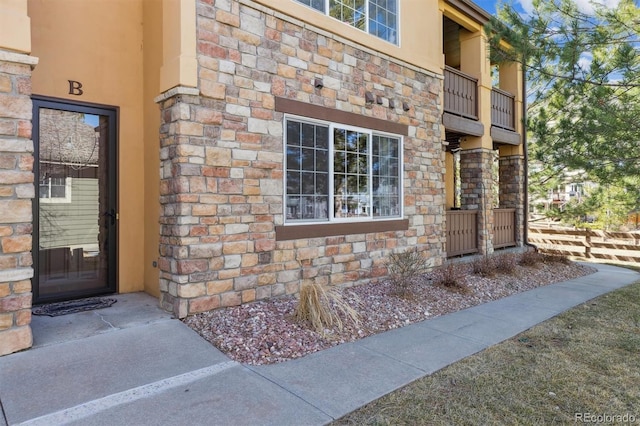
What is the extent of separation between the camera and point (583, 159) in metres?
7.85

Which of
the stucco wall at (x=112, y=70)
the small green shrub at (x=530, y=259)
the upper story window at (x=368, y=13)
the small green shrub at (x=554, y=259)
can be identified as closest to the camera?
the stucco wall at (x=112, y=70)

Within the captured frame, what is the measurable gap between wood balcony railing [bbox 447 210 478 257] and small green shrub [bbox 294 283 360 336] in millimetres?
5191

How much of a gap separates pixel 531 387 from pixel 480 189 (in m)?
7.55

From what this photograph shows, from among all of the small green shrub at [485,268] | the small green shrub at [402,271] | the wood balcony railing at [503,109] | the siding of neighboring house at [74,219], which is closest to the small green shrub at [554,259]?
the small green shrub at [485,268]

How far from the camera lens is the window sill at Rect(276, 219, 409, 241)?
5.82 meters

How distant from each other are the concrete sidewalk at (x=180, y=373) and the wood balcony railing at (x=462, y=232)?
441 cm

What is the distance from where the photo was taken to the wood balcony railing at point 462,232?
31.1 feet

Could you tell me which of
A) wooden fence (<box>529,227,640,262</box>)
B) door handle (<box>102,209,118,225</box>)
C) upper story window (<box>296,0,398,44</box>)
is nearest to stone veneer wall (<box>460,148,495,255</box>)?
wooden fence (<box>529,227,640,262</box>)

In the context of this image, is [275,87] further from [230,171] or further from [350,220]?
[350,220]

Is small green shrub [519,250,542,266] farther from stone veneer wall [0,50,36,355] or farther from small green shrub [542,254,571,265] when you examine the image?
stone veneer wall [0,50,36,355]

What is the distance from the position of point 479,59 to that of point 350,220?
21.6 ft

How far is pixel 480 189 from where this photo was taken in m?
10.3

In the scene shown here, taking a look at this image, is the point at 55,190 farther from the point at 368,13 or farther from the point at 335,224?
the point at 368,13

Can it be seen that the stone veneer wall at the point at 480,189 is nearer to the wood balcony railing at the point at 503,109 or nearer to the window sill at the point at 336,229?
the wood balcony railing at the point at 503,109
